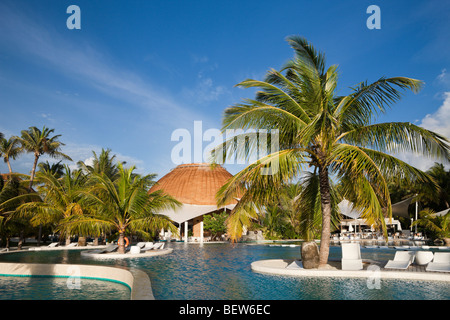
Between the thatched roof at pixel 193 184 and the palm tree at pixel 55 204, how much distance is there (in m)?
28.0

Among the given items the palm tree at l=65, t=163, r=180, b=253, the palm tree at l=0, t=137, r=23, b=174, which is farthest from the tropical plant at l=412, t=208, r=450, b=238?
the palm tree at l=0, t=137, r=23, b=174

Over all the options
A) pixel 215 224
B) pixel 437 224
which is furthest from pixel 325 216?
pixel 215 224

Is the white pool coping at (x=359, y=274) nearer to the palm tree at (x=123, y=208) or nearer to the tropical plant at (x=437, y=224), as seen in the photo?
the palm tree at (x=123, y=208)

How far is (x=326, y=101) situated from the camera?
961 centimetres

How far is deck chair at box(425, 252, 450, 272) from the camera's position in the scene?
381 inches

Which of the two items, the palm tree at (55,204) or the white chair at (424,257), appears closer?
the white chair at (424,257)

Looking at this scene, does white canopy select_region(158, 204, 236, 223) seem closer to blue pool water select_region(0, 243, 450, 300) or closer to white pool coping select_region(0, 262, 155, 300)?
white pool coping select_region(0, 262, 155, 300)

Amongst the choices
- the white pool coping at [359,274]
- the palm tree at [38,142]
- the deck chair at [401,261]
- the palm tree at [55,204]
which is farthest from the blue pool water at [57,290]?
the palm tree at [38,142]

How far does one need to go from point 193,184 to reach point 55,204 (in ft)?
105

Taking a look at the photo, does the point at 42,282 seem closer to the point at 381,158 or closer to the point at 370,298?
the point at 370,298

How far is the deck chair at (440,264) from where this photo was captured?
31.7 feet

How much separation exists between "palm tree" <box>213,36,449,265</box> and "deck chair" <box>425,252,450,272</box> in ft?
6.33

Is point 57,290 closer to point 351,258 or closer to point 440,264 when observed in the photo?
point 351,258
